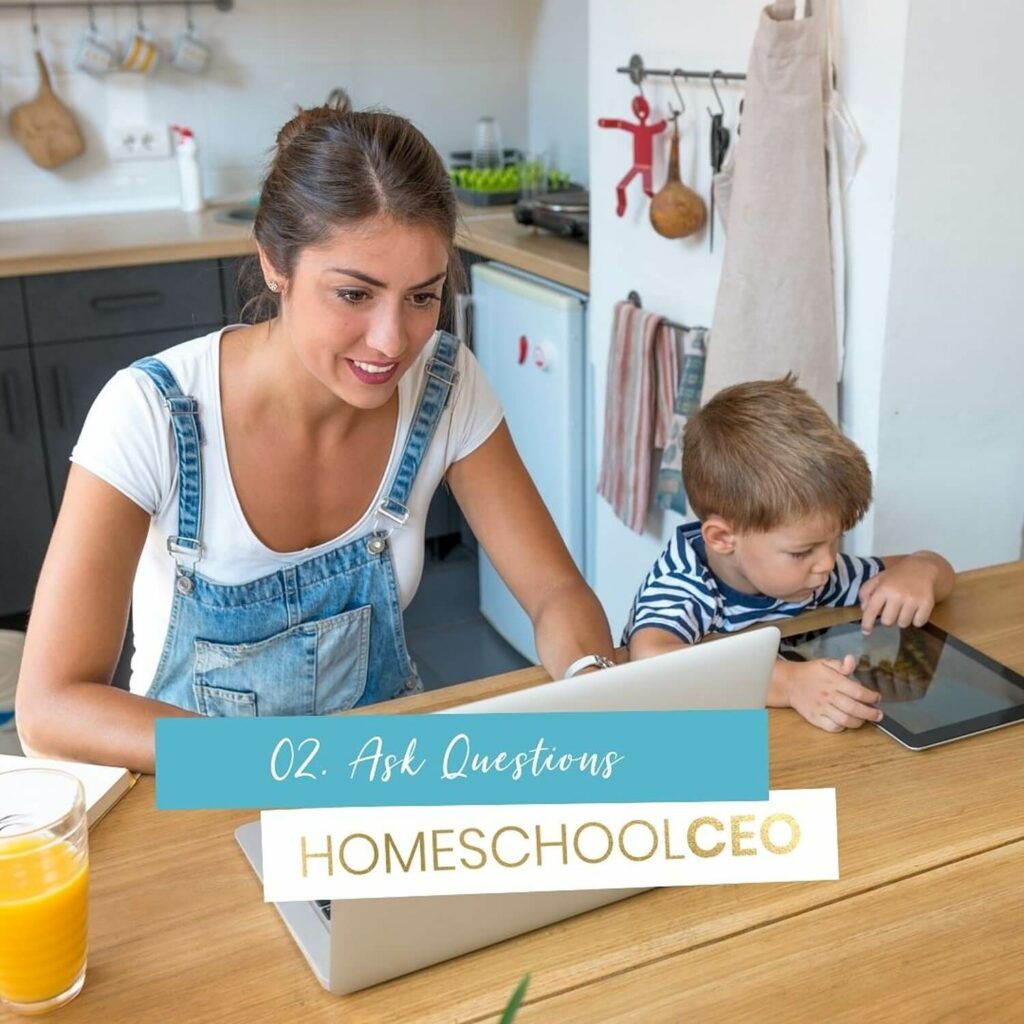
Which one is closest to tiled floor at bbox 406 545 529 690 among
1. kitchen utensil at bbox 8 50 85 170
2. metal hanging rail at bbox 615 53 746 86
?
metal hanging rail at bbox 615 53 746 86

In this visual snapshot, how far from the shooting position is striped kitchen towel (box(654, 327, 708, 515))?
2346mm

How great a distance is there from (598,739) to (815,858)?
0.16 meters

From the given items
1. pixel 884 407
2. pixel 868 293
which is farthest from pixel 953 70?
pixel 884 407

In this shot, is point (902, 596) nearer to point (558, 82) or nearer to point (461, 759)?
point (461, 759)

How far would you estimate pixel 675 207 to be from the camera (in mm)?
2324

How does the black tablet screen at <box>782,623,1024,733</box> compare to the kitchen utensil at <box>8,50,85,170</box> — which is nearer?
the black tablet screen at <box>782,623,1024,733</box>

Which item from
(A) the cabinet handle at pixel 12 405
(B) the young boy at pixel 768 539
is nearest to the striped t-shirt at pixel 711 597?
(B) the young boy at pixel 768 539

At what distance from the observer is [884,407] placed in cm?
201

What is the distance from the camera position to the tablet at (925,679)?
114 cm

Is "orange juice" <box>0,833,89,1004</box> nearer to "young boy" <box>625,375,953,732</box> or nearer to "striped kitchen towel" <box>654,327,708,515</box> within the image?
"young boy" <box>625,375,953,732</box>

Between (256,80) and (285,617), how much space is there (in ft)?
8.33

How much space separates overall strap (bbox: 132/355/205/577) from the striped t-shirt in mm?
471

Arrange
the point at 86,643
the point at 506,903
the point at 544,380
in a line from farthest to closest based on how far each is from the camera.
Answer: the point at 544,380 → the point at 86,643 → the point at 506,903

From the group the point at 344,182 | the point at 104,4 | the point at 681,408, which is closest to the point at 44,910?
the point at 344,182
